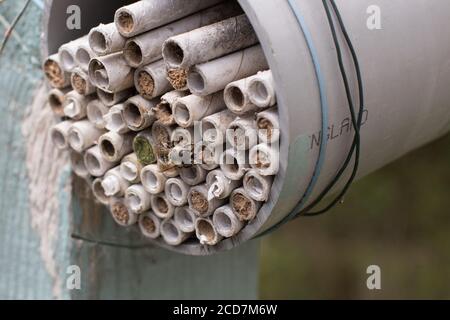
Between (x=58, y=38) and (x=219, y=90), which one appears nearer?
(x=219, y=90)

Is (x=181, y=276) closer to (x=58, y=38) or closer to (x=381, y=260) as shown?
(x=58, y=38)

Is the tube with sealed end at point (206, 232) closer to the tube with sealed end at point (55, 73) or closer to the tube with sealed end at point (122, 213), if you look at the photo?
the tube with sealed end at point (122, 213)

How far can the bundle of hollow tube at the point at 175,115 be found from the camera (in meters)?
0.88

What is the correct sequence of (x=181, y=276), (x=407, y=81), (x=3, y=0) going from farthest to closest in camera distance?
(x=181, y=276), (x=3, y=0), (x=407, y=81)

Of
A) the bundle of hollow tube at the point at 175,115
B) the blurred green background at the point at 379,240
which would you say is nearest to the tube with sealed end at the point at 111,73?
the bundle of hollow tube at the point at 175,115

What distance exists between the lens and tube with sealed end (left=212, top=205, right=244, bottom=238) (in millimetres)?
924

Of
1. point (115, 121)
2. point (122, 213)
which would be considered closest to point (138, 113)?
point (115, 121)

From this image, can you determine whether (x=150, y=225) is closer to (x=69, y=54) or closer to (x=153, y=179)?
(x=153, y=179)

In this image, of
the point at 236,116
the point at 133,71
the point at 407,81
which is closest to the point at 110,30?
the point at 133,71

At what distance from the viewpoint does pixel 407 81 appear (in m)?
0.94

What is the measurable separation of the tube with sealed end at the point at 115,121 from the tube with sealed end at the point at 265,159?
177 millimetres

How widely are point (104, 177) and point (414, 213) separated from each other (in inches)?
76.1

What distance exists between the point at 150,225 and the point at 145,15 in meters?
0.26

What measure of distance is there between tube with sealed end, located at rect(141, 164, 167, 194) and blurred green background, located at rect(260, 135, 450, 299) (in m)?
1.81
